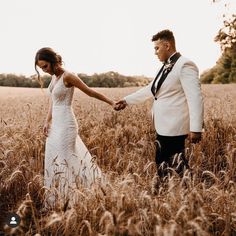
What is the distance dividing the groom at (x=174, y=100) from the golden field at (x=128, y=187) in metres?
0.33

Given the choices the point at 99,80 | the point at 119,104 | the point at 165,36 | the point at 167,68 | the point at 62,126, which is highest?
the point at 165,36

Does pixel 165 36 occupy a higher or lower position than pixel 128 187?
higher

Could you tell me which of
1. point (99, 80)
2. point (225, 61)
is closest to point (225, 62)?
point (225, 61)

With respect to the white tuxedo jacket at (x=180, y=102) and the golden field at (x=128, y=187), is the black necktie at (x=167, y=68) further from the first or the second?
the golden field at (x=128, y=187)

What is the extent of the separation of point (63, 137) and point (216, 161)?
1.99 meters

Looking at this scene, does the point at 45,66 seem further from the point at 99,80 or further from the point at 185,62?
the point at 99,80

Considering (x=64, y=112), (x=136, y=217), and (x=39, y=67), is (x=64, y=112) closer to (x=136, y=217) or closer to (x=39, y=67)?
(x=39, y=67)

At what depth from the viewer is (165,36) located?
4102 millimetres

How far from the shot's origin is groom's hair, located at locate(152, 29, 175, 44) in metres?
4.10

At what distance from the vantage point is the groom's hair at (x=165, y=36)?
410cm

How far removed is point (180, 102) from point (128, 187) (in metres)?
1.19

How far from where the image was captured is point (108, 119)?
766 cm

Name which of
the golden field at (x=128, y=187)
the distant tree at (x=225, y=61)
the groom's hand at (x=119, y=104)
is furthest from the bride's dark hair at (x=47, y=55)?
the distant tree at (x=225, y=61)

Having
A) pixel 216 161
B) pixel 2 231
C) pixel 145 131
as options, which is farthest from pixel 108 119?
pixel 2 231
